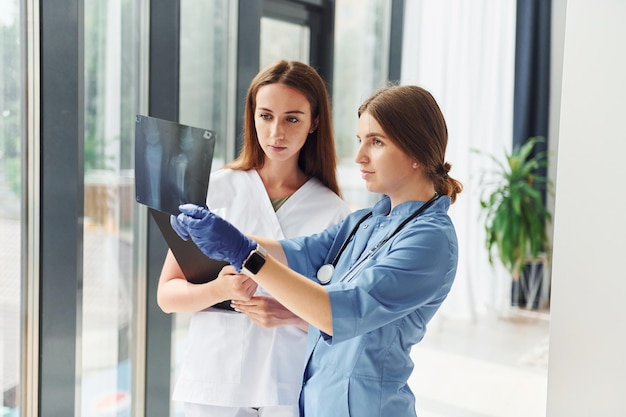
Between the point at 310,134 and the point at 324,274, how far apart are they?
349 mm

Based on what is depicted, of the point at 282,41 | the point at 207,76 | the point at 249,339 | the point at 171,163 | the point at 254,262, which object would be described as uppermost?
the point at 282,41

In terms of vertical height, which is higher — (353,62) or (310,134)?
(353,62)

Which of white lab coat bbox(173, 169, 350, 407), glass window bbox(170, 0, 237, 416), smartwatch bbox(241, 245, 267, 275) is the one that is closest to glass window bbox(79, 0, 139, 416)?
glass window bbox(170, 0, 237, 416)

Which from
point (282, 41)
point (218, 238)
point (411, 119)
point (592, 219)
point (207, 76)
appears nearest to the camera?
point (218, 238)

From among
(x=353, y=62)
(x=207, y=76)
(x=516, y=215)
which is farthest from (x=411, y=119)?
(x=516, y=215)

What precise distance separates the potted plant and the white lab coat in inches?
156

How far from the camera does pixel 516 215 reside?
5.49 meters

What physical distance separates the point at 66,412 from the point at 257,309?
1.01m

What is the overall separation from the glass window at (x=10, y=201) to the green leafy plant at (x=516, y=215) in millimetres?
3985

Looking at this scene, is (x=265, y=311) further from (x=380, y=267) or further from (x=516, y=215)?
(x=516, y=215)

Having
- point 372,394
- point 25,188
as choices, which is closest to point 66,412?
point 25,188

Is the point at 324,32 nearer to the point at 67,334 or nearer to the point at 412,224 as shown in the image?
the point at 67,334

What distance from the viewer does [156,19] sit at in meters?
2.51

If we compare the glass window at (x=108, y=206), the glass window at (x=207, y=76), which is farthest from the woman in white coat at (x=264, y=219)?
the glass window at (x=207, y=76)
